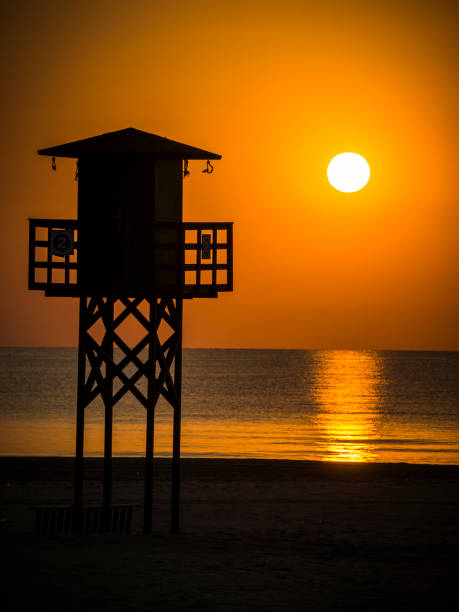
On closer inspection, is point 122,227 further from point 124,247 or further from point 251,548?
point 251,548

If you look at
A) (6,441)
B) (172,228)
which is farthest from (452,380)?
(172,228)

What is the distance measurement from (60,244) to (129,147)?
215 cm

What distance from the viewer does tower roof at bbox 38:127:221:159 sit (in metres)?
17.9

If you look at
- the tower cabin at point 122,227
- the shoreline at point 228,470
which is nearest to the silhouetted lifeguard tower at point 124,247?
the tower cabin at point 122,227

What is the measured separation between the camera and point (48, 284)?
18094 mm

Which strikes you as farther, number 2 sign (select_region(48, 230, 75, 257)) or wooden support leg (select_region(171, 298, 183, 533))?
wooden support leg (select_region(171, 298, 183, 533))

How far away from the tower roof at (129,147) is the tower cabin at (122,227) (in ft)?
0.06

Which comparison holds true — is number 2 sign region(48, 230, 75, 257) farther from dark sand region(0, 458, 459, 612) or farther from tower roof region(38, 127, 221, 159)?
dark sand region(0, 458, 459, 612)

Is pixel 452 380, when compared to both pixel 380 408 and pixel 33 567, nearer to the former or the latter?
pixel 380 408

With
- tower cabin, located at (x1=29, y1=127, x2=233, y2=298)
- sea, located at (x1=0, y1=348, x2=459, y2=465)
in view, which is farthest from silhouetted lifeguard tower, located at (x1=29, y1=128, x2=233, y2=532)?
sea, located at (x1=0, y1=348, x2=459, y2=465)

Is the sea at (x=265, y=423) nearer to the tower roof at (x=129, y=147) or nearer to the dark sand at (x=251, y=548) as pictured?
the dark sand at (x=251, y=548)

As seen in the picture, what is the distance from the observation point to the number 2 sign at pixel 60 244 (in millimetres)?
18062

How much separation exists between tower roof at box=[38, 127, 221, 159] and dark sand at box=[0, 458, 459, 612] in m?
6.75

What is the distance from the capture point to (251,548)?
16.5 metres
